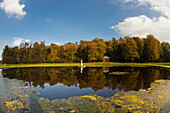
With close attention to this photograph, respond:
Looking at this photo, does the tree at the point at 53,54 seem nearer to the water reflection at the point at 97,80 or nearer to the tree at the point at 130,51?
the tree at the point at 130,51

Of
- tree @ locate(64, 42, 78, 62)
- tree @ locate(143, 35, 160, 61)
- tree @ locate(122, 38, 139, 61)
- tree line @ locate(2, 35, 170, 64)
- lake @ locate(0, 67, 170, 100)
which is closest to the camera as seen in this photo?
lake @ locate(0, 67, 170, 100)

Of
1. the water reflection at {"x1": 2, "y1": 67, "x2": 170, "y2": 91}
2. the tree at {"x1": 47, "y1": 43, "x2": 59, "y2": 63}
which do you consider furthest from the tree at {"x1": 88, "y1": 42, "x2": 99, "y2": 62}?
the water reflection at {"x1": 2, "y1": 67, "x2": 170, "y2": 91}

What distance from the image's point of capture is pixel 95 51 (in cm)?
4916

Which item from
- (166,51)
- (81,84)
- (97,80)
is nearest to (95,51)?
(166,51)

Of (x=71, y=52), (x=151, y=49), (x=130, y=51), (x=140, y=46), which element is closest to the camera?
(x=130, y=51)

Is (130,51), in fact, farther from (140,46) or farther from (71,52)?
(71,52)

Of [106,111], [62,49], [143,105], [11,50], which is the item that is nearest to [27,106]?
[106,111]

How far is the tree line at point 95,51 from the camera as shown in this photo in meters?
47.1

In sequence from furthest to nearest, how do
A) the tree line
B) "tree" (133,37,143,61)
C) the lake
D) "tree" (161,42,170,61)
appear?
"tree" (133,37,143,61) → "tree" (161,42,170,61) → the tree line → the lake

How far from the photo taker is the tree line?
47094 mm

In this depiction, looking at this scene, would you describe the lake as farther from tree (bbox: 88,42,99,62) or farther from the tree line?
the tree line

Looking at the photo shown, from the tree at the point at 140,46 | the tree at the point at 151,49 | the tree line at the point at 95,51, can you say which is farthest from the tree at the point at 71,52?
the tree at the point at 151,49

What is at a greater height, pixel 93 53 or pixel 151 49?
pixel 151 49

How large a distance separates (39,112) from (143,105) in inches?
186
